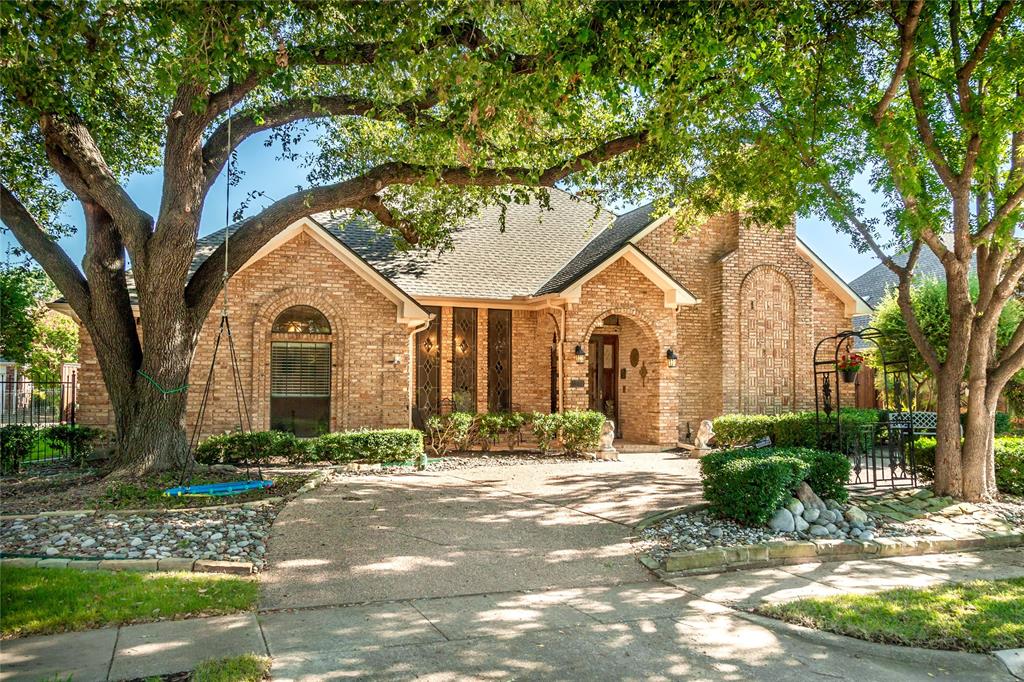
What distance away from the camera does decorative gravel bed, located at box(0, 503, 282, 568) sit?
23.5 feet

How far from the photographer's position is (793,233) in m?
21.2

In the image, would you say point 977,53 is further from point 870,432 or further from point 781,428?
point 781,428

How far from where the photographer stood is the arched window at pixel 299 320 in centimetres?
1589

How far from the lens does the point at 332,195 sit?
37.9 ft

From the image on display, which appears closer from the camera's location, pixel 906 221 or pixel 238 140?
pixel 906 221

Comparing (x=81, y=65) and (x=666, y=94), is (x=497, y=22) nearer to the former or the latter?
(x=666, y=94)

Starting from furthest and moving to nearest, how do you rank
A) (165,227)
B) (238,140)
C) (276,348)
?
(276,348) → (238,140) → (165,227)

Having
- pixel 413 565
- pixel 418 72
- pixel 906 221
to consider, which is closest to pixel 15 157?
pixel 418 72

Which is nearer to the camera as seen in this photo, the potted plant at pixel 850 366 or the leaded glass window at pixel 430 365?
the potted plant at pixel 850 366

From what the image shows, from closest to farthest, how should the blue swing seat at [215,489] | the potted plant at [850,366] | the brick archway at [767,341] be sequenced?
the blue swing seat at [215,489] → the potted plant at [850,366] → the brick archway at [767,341]

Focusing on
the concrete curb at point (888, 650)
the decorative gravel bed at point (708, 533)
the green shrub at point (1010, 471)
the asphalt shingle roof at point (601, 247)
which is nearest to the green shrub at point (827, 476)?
the decorative gravel bed at point (708, 533)

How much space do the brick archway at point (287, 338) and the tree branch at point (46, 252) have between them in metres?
4.42

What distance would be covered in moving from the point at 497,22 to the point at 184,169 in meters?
5.36

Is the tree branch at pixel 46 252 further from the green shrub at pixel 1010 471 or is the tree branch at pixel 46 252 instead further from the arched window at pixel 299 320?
the green shrub at pixel 1010 471
